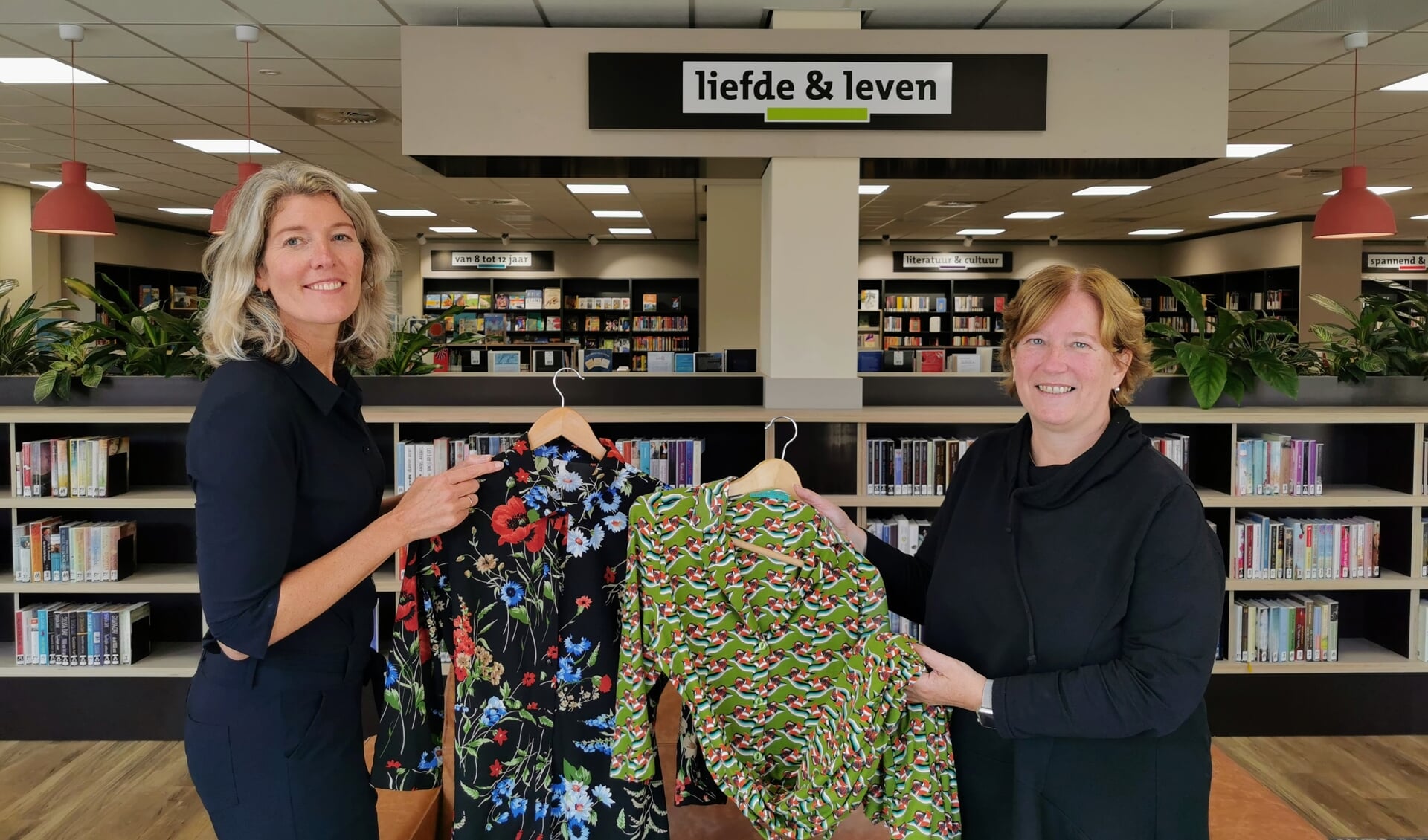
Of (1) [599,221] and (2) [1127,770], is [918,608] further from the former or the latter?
(1) [599,221]

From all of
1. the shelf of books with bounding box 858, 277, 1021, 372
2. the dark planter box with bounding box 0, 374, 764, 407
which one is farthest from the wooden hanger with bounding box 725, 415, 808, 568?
the shelf of books with bounding box 858, 277, 1021, 372

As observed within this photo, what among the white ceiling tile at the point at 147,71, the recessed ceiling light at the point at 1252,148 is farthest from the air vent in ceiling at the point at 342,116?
the recessed ceiling light at the point at 1252,148

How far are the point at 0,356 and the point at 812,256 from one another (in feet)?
12.7

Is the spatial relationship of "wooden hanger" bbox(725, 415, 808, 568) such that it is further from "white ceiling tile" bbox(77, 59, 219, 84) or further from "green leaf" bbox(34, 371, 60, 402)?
"white ceiling tile" bbox(77, 59, 219, 84)

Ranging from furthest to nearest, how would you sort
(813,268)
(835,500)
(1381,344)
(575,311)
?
1. (575,311)
2. (813,268)
3. (1381,344)
4. (835,500)

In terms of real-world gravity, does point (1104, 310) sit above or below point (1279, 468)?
above

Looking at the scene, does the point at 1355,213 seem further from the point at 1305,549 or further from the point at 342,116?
the point at 342,116

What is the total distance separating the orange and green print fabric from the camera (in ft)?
5.49

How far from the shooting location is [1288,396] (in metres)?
4.14

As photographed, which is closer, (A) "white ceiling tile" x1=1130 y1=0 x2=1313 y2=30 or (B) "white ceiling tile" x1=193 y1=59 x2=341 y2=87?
(A) "white ceiling tile" x1=1130 y1=0 x2=1313 y2=30

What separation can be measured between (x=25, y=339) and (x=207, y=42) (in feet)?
6.14

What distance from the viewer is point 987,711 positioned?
152cm

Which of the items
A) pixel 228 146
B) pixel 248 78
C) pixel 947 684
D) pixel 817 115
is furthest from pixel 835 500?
pixel 228 146

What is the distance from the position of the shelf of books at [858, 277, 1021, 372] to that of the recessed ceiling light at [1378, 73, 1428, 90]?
378 inches
